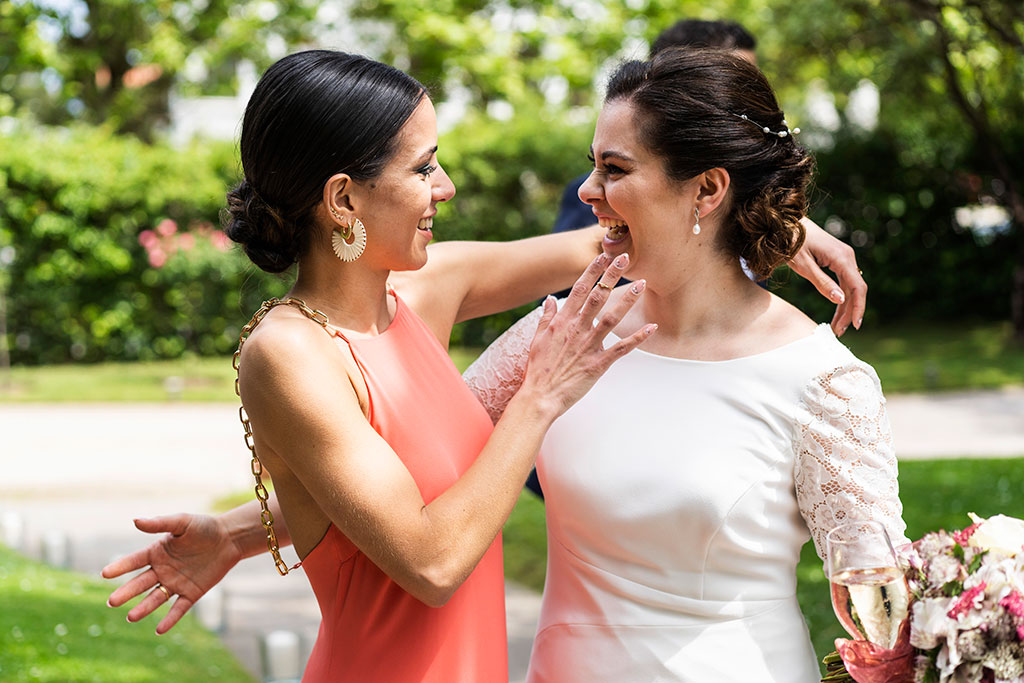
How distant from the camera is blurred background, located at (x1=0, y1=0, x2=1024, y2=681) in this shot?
12.3 meters

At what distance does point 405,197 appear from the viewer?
2.15 meters

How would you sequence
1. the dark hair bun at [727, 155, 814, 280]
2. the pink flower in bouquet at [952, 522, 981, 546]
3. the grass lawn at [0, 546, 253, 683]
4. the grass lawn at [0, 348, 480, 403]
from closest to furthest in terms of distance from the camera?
the pink flower in bouquet at [952, 522, 981, 546] → the dark hair bun at [727, 155, 814, 280] → the grass lawn at [0, 546, 253, 683] → the grass lawn at [0, 348, 480, 403]

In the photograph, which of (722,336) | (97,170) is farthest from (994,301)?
(722,336)

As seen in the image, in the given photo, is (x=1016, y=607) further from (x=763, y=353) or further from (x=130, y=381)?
(x=130, y=381)

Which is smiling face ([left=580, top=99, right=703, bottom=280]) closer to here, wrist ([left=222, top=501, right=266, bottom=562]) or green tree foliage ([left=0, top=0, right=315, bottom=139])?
wrist ([left=222, top=501, right=266, bottom=562])

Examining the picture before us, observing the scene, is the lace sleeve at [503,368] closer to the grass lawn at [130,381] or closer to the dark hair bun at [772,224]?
the dark hair bun at [772,224]

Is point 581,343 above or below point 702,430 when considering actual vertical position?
above

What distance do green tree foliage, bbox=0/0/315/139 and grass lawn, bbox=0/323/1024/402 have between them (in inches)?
212

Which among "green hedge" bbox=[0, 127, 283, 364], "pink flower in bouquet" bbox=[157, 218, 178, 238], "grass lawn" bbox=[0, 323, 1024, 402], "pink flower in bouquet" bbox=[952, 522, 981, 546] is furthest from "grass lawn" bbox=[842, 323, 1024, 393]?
"pink flower in bouquet" bbox=[952, 522, 981, 546]

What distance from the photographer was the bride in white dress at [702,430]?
87.4 inches

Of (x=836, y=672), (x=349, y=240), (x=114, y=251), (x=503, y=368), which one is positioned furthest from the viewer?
(x=114, y=251)

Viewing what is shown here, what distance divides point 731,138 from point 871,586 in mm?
1034

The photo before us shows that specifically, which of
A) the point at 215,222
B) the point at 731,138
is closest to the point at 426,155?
the point at 731,138

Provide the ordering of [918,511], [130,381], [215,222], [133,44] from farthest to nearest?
[133,44], [215,222], [130,381], [918,511]
